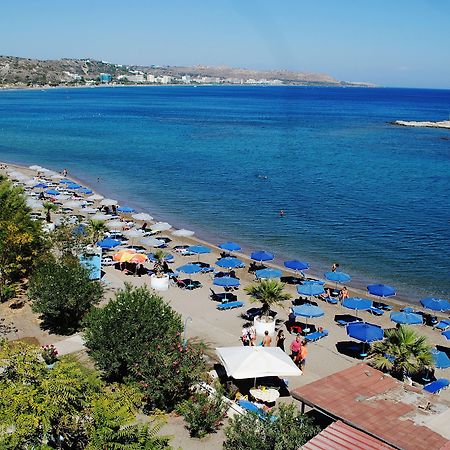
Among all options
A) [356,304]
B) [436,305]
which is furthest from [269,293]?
[436,305]

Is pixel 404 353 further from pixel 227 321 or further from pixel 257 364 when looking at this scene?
pixel 227 321

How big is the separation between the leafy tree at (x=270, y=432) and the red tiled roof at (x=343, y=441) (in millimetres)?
347

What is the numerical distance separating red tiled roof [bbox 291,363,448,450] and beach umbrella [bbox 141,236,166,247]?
17.3 m

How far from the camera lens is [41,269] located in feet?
60.3

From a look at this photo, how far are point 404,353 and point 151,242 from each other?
17.0 metres

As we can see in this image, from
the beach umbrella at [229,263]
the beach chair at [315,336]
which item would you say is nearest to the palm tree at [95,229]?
the beach umbrella at [229,263]

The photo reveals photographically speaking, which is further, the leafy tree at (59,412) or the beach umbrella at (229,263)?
the beach umbrella at (229,263)

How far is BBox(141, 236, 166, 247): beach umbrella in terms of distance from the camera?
29.0m

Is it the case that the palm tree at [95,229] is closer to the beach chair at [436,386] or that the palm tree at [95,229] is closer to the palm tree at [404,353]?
the palm tree at [404,353]

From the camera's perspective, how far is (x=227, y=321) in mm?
20406

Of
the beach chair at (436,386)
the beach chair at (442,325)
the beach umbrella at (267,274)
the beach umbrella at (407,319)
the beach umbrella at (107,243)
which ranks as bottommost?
the beach chair at (442,325)

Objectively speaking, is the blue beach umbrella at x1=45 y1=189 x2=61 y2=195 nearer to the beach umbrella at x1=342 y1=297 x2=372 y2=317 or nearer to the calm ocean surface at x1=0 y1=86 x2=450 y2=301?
the calm ocean surface at x1=0 y1=86 x2=450 y2=301

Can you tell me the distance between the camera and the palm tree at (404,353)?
14.5 meters

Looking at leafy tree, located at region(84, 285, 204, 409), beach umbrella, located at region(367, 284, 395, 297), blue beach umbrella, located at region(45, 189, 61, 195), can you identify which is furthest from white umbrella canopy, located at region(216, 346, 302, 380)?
blue beach umbrella, located at region(45, 189, 61, 195)
